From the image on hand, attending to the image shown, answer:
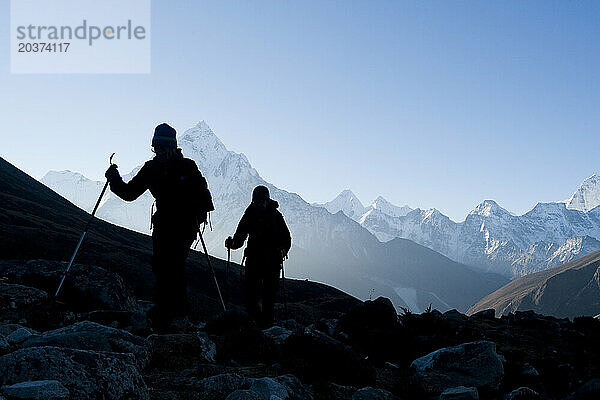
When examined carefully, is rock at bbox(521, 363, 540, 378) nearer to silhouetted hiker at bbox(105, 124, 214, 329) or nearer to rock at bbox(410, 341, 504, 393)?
rock at bbox(410, 341, 504, 393)

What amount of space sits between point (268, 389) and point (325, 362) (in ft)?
6.65

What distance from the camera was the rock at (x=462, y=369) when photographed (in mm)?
6570

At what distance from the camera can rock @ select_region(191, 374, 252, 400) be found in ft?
16.4

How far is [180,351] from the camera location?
6688mm

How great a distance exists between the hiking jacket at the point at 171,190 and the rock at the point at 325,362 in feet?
12.8

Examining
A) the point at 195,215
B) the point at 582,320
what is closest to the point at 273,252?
the point at 195,215

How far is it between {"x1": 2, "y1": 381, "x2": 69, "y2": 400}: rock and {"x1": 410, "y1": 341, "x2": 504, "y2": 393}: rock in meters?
4.70

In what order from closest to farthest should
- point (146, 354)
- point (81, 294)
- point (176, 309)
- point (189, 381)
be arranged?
point (189, 381) < point (146, 354) < point (176, 309) < point (81, 294)

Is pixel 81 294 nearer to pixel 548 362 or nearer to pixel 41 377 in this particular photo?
pixel 41 377

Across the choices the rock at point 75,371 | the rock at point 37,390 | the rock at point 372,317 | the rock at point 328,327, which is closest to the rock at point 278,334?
the rock at point 328,327

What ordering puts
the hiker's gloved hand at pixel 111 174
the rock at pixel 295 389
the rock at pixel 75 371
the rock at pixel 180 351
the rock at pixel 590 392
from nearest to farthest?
the rock at pixel 75 371, the rock at pixel 295 389, the rock at pixel 180 351, the rock at pixel 590 392, the hiker's gloved hand at pixel 111 174

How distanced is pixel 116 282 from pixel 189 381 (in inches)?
349

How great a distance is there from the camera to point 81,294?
12.1 metres

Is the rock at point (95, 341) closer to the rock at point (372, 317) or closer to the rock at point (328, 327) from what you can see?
the rock at point (328, 327)
